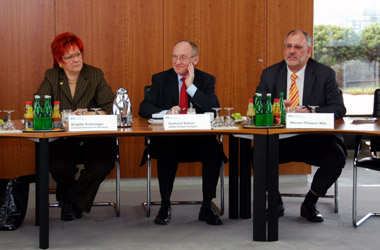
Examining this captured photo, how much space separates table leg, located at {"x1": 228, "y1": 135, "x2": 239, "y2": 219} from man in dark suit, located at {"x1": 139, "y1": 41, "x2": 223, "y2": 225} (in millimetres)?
103

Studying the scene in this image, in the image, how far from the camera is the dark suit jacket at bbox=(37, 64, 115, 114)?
389 centimetres

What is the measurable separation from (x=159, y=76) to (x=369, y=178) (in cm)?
282

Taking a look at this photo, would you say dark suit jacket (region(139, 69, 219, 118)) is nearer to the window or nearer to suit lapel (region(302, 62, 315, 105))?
suit lapel (region(302, 62, 315, 105))

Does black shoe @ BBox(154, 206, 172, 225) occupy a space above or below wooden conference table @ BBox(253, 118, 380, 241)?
below

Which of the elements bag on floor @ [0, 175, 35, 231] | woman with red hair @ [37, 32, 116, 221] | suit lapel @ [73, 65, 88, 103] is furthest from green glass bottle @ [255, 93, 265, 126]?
bag on floor @ [0, 175, 35, 231]

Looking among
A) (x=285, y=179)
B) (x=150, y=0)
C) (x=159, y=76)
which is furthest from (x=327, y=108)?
(x=150, y=0)

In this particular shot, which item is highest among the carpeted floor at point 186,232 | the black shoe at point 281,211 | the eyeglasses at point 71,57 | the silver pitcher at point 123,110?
the eyeglasses at point 71,57

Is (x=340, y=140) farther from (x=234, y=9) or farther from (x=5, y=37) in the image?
(x=5, y=37)

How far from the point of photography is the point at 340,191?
4.90 meters

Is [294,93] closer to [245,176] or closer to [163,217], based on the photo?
[245,176]

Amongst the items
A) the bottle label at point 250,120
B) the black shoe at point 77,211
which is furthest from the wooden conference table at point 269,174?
the black shoe at point 77,211

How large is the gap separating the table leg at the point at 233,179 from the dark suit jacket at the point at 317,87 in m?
0.52

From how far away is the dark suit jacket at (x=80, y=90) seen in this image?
3891mm

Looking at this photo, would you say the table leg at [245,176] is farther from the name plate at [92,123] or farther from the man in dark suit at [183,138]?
the name plate at [92,123]
